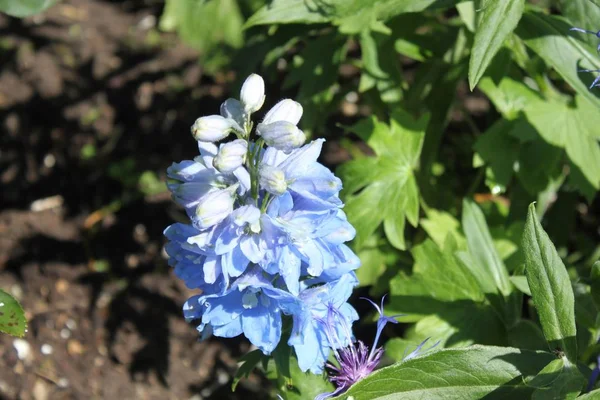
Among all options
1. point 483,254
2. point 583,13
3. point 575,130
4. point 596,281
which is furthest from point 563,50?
point 596,281

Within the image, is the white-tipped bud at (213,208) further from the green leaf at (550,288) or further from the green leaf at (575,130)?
the green leaf at (575,130)

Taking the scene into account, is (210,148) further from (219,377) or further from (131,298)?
(131,298)

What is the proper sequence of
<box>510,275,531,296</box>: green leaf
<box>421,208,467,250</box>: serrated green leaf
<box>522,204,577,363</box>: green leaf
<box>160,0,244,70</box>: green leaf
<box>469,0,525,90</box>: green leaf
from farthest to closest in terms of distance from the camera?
<box>160,0,244,70</box>: green leaf
<box>421,208,467,250</box>: serrated green leaf
<box>510,275,531,296</box>: green leaf
<box>469,0,525,90</box>: green leaf
<box>522,204,577,363</box>: green leaf

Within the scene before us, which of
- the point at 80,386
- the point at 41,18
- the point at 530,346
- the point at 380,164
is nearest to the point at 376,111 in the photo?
the point at 380,164

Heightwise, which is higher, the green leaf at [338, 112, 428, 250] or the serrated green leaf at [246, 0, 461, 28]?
the serrated green leaf at [246, 0, 461, 28]

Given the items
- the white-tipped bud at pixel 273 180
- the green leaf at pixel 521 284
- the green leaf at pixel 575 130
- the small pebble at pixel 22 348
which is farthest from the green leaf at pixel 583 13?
the small pebble at pixel 22 348

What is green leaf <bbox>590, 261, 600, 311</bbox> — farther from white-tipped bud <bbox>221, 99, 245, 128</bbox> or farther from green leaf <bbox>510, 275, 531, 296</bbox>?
white-tipped bud <bbox>221, 99, 245, 128</bbox>

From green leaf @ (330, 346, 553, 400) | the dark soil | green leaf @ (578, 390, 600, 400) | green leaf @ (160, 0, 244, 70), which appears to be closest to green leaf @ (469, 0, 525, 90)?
green leaf @ (330, 346, 553, 400)
